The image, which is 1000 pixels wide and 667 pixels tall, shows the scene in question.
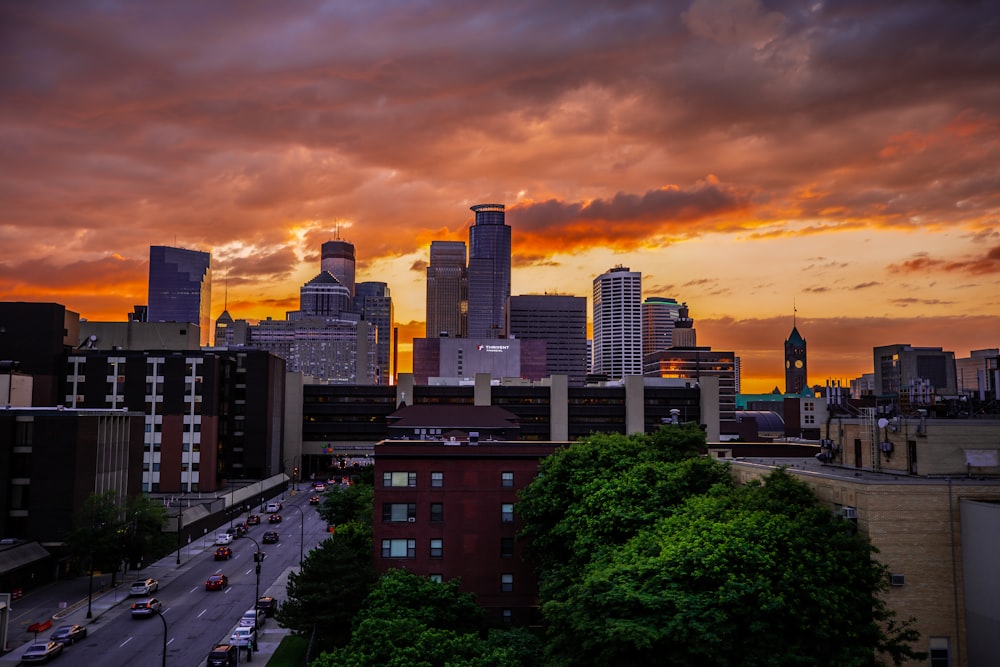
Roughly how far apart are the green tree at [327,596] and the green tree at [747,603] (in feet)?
75.4

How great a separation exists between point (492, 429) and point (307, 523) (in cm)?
3421

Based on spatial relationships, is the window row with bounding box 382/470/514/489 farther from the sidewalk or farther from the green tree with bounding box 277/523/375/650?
the sidewalk

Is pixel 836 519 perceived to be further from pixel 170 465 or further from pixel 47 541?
pixel 170 465

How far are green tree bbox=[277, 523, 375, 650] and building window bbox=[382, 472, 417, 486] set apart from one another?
27.9 ft

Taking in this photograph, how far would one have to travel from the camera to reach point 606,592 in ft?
116

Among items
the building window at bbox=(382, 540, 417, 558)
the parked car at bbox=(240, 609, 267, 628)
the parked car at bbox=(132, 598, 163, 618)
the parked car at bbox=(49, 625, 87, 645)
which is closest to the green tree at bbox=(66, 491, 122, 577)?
the parked car at bbox=(132, 598, 163, 618)

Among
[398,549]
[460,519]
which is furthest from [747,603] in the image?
[398,549]

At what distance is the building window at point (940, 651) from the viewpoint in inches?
1426

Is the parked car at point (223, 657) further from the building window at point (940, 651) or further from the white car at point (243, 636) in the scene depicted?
the building window at point (940, 651)

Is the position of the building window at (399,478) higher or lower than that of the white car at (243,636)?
higher

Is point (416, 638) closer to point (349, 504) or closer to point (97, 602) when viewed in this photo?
point (97, 602)

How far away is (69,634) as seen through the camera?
60.5 metres

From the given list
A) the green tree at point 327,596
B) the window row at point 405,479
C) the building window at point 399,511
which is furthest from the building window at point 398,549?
the green tree at point 327,596

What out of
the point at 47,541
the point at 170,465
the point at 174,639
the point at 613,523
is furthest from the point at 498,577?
the point at 170,465
